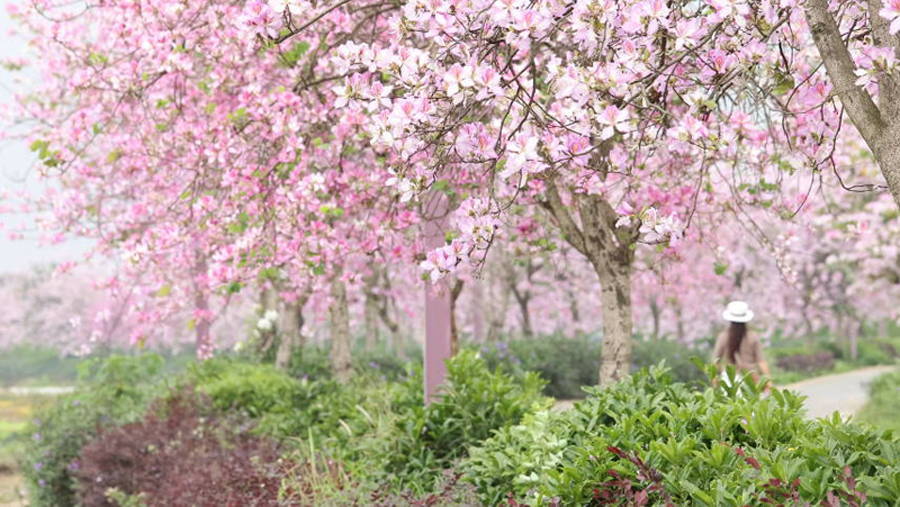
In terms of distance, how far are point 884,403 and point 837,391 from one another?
5.68 m

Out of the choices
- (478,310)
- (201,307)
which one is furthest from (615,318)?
(478,310)

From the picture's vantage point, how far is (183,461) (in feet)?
27.2

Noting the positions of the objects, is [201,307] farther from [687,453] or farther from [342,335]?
[687,453]

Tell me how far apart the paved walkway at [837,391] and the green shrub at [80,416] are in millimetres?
8958

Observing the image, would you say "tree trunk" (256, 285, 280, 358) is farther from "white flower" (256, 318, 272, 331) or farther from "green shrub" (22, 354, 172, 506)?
"green shrub" (22, 354, 172, 506)

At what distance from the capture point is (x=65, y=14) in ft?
35.4

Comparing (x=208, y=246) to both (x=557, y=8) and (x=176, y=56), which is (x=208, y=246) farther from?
(x=557, y=8)

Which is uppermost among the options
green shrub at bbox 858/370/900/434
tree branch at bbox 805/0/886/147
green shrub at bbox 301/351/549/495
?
tree branch at bbox 805/0/886/147

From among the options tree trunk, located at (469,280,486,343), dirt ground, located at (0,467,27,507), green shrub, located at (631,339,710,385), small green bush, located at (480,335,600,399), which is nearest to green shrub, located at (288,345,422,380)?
small green bush, located at (480,335,600,399)

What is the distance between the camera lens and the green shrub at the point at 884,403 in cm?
1244

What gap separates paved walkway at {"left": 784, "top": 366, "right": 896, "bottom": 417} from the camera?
51.1 feet

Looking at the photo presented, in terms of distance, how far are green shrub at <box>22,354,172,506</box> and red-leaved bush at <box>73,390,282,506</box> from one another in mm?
598

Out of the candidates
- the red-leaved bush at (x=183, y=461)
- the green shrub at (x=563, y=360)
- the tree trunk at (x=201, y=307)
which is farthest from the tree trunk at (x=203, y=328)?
the green shrub at (x=563, y=360)

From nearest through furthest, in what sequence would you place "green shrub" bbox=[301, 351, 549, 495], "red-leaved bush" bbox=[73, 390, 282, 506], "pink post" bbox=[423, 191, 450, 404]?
"green shrub" bbox=[301, 351, 549, 495] → "red-leaved bush" bbox=[73, 390, 282, 506] → "pink post" bbox=[423, 191, 450, 404]
